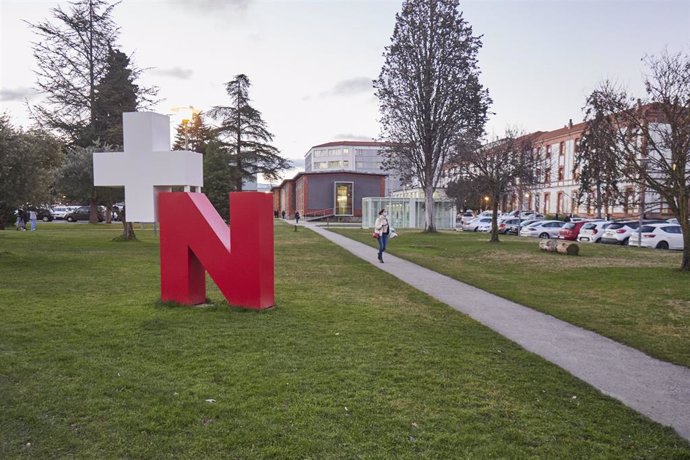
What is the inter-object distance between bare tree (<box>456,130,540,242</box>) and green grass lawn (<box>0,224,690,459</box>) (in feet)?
67.9

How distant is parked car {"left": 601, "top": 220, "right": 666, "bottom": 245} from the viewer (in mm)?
28969

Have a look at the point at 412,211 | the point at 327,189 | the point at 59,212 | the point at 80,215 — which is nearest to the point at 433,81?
the point at 412,211

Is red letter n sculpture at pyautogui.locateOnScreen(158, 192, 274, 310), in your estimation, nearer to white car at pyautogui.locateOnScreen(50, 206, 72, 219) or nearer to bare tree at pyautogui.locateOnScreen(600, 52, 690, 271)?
bare tree at pyautogui.locateOnScreen(600, 52, 690, 271)

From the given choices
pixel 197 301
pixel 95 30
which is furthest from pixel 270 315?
pixel 95 30

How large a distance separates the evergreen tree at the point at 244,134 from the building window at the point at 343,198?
10.0 m

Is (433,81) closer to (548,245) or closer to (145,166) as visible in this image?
(548,245)

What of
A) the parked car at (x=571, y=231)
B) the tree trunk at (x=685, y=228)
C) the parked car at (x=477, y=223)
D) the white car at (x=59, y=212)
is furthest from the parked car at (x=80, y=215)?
the tree trunk at (x=685, y=228)

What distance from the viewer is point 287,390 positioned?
484cm

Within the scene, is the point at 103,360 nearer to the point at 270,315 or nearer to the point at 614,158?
the point at 270,315

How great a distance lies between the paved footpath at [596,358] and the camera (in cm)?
473

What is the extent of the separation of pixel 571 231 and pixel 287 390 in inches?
1270

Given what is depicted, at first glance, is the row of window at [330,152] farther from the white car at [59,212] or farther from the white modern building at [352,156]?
the white car at [59,212]

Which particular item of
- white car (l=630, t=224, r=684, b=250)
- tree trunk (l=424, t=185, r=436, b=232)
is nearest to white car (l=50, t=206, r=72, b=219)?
tree trunk (l=424, t=185, r=436, b=232)

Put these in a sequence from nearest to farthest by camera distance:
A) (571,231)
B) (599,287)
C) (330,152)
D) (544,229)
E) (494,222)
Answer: (599,287) → (494,222) → (571,231) → (544,229) → (330,152)
